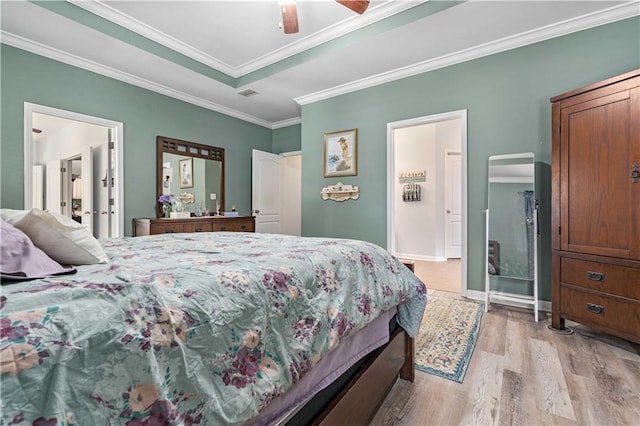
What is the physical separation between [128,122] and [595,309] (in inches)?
202

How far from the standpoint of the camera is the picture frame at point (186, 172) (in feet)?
14.5

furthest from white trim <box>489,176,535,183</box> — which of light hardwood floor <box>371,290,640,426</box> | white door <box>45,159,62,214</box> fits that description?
white door <box>45,159,62,214</box>

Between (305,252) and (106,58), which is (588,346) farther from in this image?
(106,58)

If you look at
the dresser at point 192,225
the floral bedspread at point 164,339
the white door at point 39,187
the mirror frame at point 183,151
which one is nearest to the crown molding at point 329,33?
the mirror frame at point 183,151

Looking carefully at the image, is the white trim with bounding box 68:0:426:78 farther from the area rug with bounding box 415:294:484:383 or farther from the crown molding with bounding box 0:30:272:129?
the area rug with bounding box 415:294:484:383

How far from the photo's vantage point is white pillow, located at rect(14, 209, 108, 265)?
878 millimetres

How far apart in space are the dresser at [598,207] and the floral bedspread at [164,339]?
7.41 feet

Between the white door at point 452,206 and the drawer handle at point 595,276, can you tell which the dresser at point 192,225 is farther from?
the drawer handle at point 595,276

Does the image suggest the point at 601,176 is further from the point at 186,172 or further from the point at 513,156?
the point at 186,172

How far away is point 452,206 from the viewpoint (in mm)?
6133

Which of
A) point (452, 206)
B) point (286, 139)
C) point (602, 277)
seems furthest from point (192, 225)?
point (452, 206)

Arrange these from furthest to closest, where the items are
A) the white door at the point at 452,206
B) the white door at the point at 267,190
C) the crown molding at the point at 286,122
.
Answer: the white door at the point at 452,206, the crown molding at the point at 286,122, the white door at the point at 267,190

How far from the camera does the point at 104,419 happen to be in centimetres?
50

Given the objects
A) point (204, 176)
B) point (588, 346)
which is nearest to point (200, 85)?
point (204, 176)
